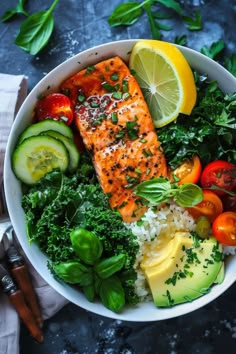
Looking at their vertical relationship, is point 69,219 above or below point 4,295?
above

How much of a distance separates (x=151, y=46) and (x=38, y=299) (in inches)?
44.5

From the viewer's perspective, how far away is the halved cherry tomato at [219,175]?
2.21 metres

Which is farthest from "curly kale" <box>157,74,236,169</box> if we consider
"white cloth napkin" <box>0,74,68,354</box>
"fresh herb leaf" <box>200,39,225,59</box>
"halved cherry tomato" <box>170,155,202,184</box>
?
"white cloth napkin" <box>0,74,68,354</box>

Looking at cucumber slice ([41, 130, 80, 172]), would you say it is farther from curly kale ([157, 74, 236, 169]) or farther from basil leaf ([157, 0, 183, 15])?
basil leaf ([157, 0, 183, 15])

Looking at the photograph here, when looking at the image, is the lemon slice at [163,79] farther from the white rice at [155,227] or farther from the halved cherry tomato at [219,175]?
the white rice at [155,227]

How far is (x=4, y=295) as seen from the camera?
7.70 feet

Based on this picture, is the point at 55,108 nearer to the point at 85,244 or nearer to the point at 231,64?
the point at 85,244

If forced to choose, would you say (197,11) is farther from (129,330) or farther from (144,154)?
(129,330)

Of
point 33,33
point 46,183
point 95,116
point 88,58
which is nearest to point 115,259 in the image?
point 46,183

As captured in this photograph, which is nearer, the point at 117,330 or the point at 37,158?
the point at 37,158

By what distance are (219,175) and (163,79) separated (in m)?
0.44

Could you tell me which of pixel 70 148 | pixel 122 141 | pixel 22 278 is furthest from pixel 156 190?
pixel 22 278

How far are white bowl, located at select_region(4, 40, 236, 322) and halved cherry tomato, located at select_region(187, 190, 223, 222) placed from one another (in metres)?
0.20

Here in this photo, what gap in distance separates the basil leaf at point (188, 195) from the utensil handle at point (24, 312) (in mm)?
753
